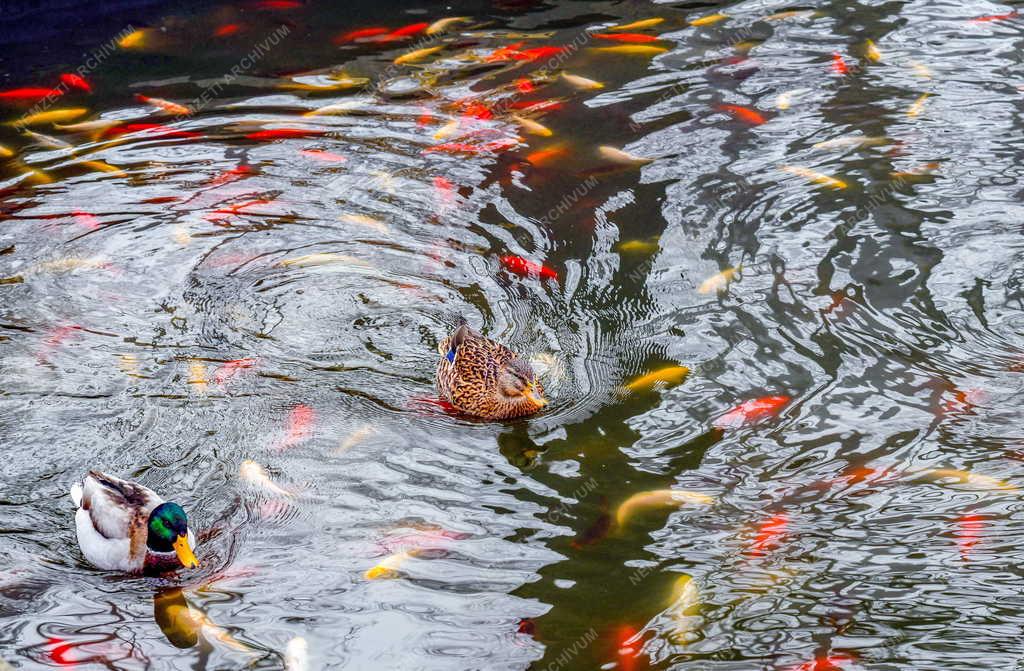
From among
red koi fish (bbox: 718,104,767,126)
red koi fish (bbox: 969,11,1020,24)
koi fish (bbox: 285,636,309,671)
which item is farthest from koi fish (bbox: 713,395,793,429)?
red koi fish (bbox: 969,11,1020,24)

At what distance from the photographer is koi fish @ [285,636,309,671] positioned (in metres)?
5.31

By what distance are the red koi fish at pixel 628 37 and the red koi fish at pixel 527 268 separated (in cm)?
504

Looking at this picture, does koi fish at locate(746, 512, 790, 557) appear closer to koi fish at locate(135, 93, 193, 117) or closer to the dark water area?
the dark water area

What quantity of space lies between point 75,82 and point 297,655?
8.75 meters

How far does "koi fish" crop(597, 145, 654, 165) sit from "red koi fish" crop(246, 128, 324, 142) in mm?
2700

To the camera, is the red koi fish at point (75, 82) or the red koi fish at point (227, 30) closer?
the red koi fish at point (75, 82)

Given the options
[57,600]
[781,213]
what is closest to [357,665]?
[57,600]

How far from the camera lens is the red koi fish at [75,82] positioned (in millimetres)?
12094

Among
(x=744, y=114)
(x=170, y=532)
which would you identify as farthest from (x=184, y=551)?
(x=744, y=114)

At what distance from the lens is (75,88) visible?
12.1m

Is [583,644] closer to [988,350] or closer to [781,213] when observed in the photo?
[988,350]

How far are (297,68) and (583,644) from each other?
8873mm

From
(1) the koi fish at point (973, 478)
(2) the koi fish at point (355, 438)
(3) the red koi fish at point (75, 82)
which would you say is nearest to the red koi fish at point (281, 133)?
(3) the red koi fish at point (75, 82)

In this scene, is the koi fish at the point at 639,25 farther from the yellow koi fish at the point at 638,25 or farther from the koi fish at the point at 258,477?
the koi fish at the point at 258,477
